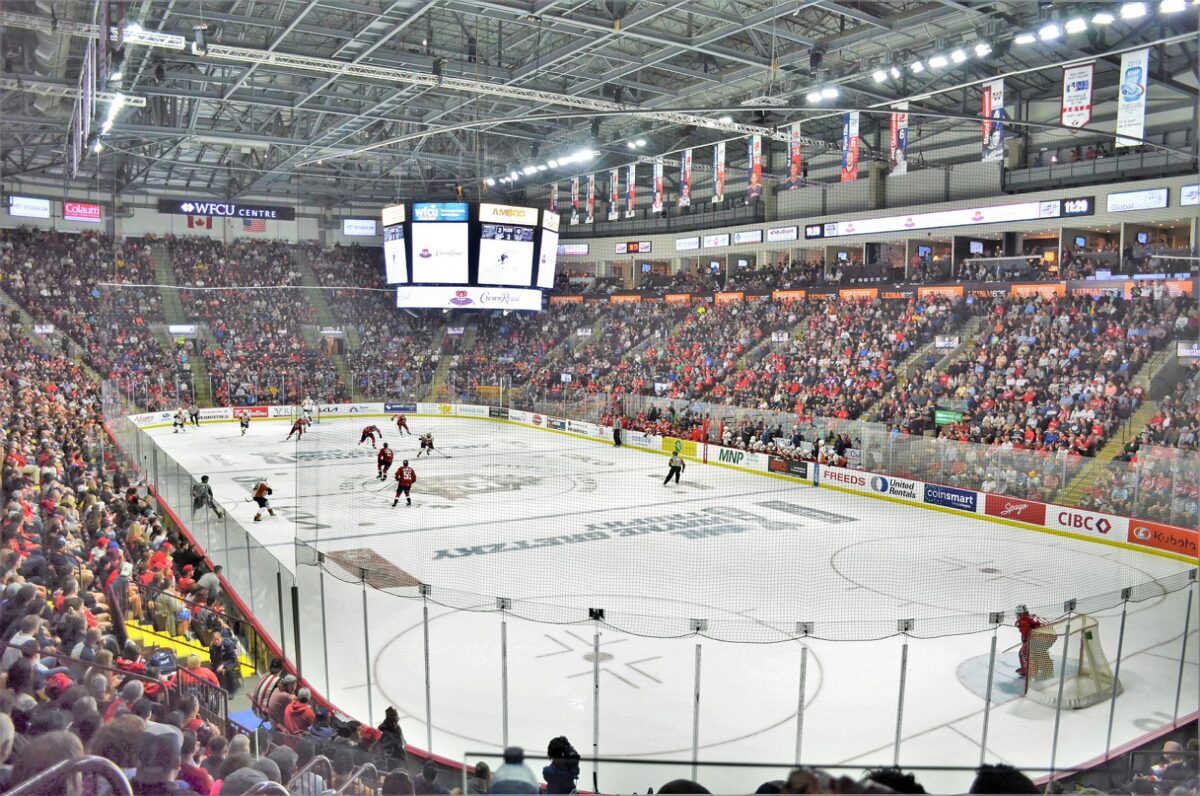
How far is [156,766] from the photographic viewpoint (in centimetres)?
421

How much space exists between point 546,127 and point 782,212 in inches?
475

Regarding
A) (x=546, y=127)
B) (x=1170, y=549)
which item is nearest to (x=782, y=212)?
(x=546, y=127)

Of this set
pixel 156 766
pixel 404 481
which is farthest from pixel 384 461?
pixel 156 766

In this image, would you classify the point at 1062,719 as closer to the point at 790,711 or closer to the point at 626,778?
the point at 790,711

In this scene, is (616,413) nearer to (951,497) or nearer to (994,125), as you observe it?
(951,497)

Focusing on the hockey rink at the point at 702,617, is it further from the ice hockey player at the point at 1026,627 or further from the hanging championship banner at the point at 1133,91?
the hanging championship banner at the point at 1133,91

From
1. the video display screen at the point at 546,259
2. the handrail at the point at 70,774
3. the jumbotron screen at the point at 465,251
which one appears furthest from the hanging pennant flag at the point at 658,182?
the handrail at the point at 70,774

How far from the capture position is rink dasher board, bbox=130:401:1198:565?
59.2 ft

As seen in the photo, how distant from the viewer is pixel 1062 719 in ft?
30.6

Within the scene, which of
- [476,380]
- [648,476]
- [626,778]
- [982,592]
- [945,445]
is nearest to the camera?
[626,778]

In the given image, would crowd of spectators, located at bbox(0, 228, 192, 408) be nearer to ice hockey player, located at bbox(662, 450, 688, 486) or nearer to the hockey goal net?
ice hockey player, located at bbox(662, 450, 688, 486)

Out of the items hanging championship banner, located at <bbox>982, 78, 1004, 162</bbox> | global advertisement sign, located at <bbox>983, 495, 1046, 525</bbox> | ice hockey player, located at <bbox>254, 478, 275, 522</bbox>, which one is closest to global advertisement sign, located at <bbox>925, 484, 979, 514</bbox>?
global advertisement sign, located at <bbox>983, 495, 1046, 525</bbox>

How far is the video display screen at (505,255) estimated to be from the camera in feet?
87.6

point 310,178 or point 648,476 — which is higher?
point 310,178
